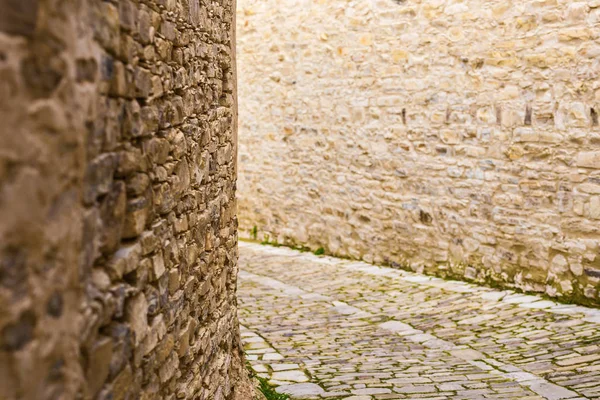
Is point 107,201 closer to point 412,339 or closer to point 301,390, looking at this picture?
point 301,390

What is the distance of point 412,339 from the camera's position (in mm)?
6344

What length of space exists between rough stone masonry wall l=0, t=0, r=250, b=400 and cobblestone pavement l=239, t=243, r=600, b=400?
165 centimetres

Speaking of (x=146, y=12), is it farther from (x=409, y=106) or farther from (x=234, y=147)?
(x=409, y=106)

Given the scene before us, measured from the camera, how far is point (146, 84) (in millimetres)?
2527

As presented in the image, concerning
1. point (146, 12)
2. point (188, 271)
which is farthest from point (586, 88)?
point (146, 12)

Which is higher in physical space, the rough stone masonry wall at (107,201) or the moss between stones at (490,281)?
the rough stone masonry wall at (107,201)

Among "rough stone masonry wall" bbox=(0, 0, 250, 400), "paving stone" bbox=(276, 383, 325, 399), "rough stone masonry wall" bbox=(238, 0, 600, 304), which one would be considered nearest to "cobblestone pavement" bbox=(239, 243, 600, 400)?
"paving stone" bbox=(276, 383, 325, 399)

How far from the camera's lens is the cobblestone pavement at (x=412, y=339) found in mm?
5059

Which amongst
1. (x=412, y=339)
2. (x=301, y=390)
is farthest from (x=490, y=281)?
(x=301, y=390)

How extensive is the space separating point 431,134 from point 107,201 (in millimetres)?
7098

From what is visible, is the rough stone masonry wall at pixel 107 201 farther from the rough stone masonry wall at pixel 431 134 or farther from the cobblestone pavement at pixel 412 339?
the rough stone masonry wall at pixel 431 134

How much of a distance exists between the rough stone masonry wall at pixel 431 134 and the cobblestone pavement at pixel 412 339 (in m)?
0.54

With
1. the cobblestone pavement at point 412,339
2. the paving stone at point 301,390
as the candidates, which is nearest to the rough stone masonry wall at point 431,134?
the cobblestone pavement at point 412,339

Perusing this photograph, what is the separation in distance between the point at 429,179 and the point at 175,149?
6.20 m
